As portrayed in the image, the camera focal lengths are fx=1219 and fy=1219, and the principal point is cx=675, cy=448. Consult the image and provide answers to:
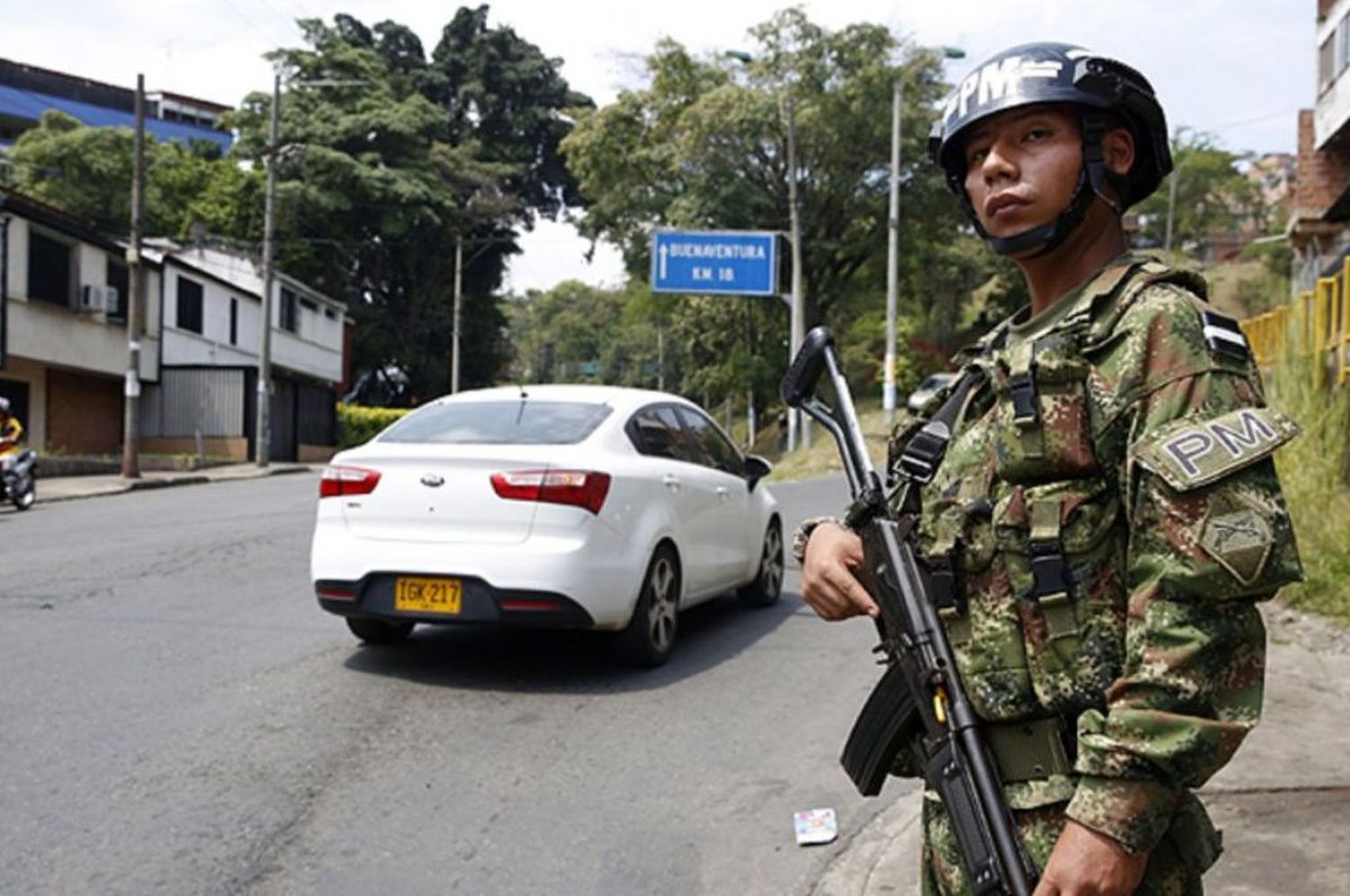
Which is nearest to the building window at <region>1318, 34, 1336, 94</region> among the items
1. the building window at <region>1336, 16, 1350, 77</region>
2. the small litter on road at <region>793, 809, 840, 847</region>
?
the building window at <region>1336, 16, 1350, 77</region>

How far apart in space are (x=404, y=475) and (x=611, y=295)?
2964 inches

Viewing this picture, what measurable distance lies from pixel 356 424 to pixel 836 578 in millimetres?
39856

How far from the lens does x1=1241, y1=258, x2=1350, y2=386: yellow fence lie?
920 cm

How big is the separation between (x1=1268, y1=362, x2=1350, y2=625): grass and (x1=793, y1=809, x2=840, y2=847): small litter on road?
4.28 metres

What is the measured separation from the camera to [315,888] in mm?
3645

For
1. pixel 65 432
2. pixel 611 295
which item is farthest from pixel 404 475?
pixel 611 295

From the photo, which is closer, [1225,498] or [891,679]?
[1225,498]

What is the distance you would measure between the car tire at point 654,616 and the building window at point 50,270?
22101 mm

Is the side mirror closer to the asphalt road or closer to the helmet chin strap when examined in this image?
the asphalt road

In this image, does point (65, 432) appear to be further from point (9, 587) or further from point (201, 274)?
point (9, 587)

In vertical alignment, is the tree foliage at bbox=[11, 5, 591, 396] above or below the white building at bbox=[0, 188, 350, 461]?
above

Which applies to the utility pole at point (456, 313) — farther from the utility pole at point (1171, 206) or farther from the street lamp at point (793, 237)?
the utility pole at point (1171, 206)

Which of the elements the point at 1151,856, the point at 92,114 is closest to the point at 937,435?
the point at 1151,856

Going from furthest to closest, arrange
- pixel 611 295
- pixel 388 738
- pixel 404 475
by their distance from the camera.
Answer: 1. pixel 611 295
2. pixel 404 475
3. pixel 388 738
